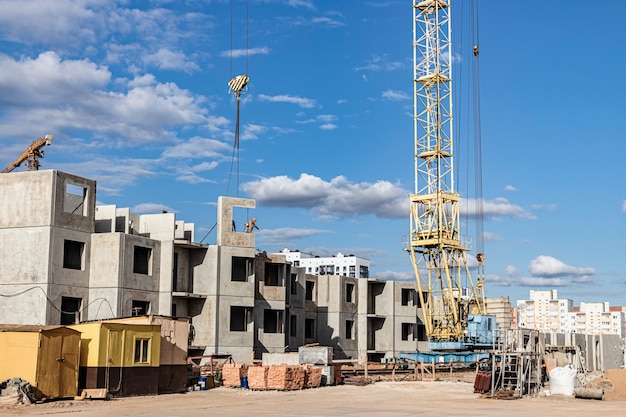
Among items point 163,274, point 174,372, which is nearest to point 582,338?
point 163,274

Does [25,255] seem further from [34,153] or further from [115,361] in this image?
[34,153]

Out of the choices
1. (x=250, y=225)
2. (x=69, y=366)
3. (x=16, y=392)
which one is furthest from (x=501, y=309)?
(x=16, y=392)

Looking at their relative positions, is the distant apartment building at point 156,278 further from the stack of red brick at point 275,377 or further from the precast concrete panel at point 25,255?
the stack of red brick at point 275,377

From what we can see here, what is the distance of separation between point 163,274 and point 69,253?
6.82m

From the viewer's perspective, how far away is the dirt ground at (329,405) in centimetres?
3008

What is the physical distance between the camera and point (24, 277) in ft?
149

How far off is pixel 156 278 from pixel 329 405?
21.7 meters

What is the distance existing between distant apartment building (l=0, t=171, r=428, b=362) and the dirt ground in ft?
28.5

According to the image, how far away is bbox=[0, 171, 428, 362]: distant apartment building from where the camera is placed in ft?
150

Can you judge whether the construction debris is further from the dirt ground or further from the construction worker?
the construction worker

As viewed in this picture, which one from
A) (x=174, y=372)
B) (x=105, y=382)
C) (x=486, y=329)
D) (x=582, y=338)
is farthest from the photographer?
(x=582, y=338)

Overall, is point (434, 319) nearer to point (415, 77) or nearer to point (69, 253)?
point (415, 77)

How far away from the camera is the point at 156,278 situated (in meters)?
52.4

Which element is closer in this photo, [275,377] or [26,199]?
[275,377]
